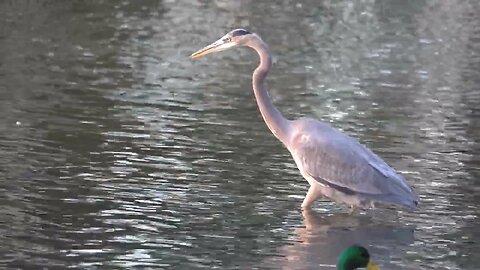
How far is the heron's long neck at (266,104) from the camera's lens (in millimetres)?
9734

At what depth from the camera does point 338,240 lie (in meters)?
8.76

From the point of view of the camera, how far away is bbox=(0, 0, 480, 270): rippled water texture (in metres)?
8.34

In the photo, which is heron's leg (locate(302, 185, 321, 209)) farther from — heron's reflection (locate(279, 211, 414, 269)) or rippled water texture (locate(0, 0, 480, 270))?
rippled water texture (locate(0, 0, 480, 270))

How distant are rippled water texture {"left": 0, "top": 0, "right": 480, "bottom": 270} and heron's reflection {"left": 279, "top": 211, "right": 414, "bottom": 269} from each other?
2 cm

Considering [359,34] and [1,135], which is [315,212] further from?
[359,34]

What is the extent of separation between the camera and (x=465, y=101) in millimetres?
15305

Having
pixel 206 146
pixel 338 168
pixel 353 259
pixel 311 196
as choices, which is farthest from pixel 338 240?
pixel 206 146

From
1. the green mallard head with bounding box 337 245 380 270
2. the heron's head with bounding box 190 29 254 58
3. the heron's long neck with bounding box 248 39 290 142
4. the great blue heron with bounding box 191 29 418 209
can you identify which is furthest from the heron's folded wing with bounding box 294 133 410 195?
the green mallard head with bounding box 337 245 380 270

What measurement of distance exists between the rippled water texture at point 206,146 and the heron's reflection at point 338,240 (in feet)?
0.08

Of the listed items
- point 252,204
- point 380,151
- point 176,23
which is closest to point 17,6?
point 176,23

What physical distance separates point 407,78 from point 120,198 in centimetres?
873

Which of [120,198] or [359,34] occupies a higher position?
[120,198]

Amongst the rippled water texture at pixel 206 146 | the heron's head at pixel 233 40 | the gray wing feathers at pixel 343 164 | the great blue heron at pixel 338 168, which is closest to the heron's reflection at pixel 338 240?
the rippled water texture at pixel 206 146

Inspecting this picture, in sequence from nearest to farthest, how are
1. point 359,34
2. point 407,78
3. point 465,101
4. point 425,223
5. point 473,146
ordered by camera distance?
point 425,223 → point 473,146 → point 465,101 → point 407,78 → point 359,34
